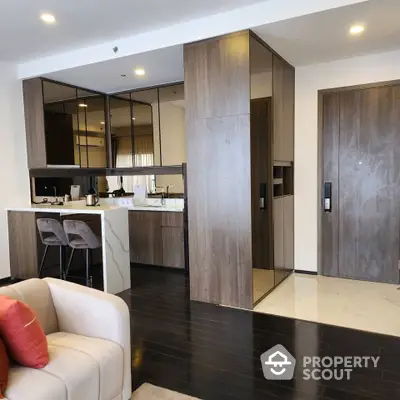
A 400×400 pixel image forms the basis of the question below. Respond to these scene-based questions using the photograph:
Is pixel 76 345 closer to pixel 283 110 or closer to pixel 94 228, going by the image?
pixel 283 110

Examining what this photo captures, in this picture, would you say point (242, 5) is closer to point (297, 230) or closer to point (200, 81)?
point (200, 81)

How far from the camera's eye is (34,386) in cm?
160

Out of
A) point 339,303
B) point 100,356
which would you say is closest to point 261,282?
point 339,303

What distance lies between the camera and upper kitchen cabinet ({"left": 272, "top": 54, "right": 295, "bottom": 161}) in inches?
160

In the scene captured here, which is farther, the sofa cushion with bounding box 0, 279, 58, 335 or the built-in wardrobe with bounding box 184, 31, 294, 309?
the built-in wardrobe with bounding box 184, 31, 294, 309

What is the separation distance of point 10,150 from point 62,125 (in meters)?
0.80

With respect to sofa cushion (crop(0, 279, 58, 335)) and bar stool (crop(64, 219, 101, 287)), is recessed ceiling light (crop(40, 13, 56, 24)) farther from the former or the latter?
sofa cushion (crop(0, 279, 58, 335))

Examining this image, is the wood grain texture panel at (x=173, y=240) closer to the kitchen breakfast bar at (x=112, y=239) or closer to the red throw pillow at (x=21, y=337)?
the kitchen breakfast bar at (x=112, y=239)

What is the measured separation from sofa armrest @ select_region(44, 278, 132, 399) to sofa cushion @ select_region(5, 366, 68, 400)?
0.43 metres

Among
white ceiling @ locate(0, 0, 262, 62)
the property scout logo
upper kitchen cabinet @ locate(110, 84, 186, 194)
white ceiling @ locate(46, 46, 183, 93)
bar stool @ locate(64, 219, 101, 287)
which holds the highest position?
white ceiling @ locate(0, 0, 262, 62)

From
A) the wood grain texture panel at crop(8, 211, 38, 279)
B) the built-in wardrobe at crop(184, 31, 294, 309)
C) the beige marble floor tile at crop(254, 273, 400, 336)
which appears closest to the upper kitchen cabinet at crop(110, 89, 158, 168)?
the wood grain texture panel at crop(8, 211, 38, 279)

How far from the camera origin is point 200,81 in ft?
12.1

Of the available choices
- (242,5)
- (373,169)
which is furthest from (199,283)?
(242,5)

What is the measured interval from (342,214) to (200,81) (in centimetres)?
249
